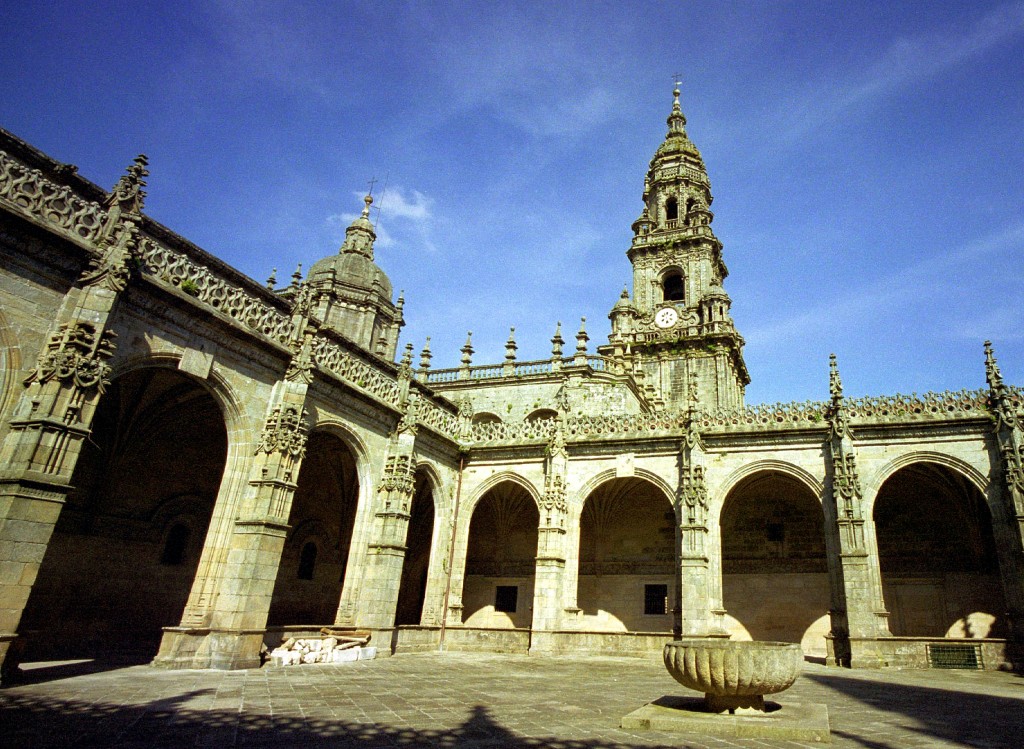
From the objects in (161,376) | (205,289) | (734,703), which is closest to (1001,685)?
(734,703)

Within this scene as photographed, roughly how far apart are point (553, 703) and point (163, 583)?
13.4 meters

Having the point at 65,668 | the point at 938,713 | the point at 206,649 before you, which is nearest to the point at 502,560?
the point at 206,649

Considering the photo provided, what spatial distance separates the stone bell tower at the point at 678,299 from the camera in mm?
34688

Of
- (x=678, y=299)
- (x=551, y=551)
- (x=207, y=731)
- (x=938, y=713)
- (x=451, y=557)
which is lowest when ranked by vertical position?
(x=207, y=731)

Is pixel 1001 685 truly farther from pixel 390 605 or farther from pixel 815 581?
pixel 390 605

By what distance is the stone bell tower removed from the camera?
3469 cm

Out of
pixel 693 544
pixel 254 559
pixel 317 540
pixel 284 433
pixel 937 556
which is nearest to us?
pixel 254 559

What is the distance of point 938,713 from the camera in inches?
364

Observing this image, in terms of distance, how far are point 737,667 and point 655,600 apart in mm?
17043

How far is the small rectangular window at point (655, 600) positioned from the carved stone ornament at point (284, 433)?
14985 millimetres

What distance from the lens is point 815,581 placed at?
2203 cm

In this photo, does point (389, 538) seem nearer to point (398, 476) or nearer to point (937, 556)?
point (398, 476)

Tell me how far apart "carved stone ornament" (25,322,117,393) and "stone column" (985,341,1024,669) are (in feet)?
70.8

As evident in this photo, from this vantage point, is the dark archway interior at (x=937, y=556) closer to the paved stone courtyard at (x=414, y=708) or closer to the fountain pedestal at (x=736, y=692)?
the paved stone courtyard at (x=414, y=708)
